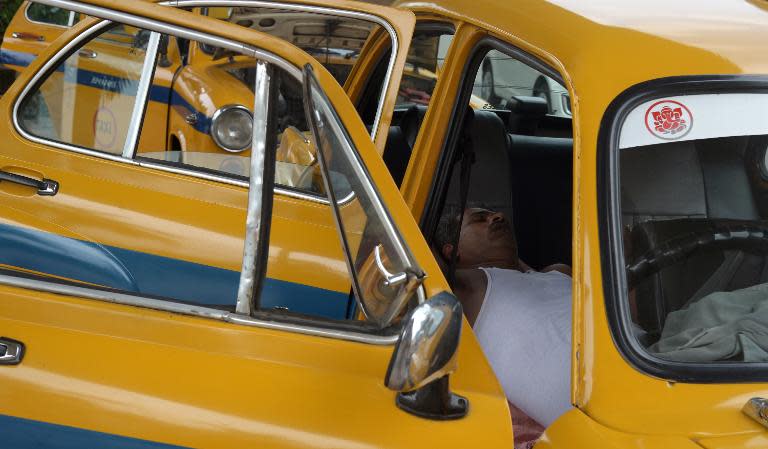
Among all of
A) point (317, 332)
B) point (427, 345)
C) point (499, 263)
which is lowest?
point (499, 263)

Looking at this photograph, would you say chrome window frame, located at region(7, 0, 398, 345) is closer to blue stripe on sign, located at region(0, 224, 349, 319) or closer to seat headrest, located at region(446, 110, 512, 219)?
blue stripe on sign, located at region(0, 224, 349, 319)

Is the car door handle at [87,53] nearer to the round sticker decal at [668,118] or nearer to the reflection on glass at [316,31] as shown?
the reflection on glass at [316,31]

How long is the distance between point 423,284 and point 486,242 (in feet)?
4.57

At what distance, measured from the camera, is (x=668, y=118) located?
6.54 feet

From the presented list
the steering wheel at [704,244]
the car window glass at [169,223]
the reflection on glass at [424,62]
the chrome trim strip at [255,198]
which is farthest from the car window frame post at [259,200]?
the reflection on glass at [424,62]

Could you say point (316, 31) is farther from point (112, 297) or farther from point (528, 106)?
point (112, 297)

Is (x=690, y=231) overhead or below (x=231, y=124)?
overhead

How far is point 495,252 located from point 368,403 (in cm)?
142

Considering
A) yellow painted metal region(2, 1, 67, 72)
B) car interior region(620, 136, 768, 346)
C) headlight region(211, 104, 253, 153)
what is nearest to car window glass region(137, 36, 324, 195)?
headlight region(211, 104, 253, 153)

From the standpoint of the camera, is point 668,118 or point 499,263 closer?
point 668,118

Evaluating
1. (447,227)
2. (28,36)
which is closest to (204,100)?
(28,36)

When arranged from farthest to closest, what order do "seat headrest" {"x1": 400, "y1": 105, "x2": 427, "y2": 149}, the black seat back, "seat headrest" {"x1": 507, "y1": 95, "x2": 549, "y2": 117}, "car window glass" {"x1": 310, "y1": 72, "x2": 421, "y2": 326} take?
"seat headrest" {"x1": 507, "y1": 95, "x2": 549, "y2": 117} → "seat headrest" {"x1": 400, "y1": 105, "x2": 427, "y2": 149} → the black seat back → "car window glass" {"x1": 310, "y1": 72, "x2": 421, "y2": 326}

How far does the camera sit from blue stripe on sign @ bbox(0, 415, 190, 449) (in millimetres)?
1727

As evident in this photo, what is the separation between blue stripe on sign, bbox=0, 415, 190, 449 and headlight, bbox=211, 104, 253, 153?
362 centimetres
